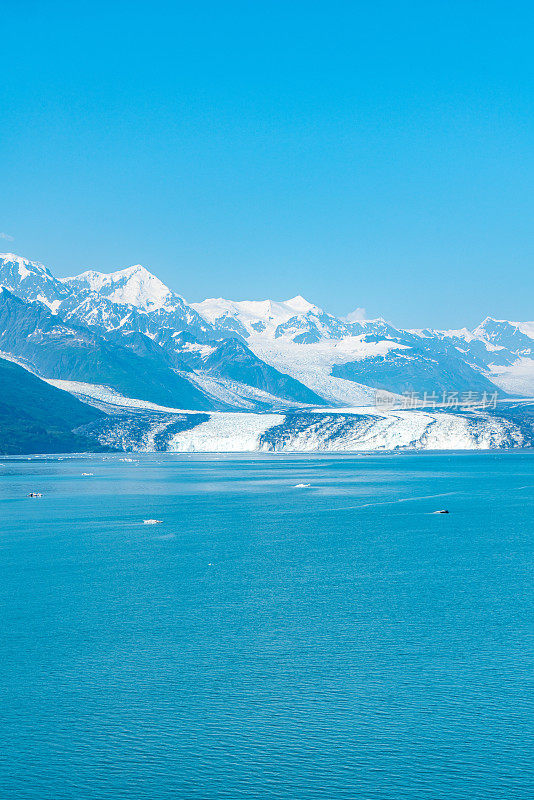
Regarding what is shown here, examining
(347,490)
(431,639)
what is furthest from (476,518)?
(431,639)

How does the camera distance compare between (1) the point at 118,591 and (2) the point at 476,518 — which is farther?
(2) the point at 476,518

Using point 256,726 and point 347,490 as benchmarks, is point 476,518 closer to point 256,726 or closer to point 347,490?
point 347,490

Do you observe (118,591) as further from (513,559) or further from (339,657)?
(513,559)

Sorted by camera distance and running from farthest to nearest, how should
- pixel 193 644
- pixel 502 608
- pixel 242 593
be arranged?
pixel 242 593 < pixel 502 608 < pixel 193 644

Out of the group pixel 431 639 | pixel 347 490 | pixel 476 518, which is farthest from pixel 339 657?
pixel 347 490

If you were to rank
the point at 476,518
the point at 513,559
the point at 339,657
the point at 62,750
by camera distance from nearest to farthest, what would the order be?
the point at 62,750
the point at 339,657
the point at 513,559
the point at 476,518

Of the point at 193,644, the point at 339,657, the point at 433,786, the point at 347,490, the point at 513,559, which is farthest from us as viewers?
the point at 347,490
